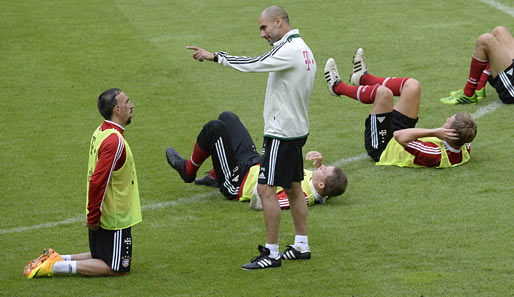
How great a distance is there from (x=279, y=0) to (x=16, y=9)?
5.30 meters

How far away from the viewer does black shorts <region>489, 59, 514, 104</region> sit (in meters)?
12.0

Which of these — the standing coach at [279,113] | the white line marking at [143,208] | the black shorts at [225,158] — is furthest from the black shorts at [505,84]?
the standing coach at [279,113]

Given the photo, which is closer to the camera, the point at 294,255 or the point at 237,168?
the point at 294,255

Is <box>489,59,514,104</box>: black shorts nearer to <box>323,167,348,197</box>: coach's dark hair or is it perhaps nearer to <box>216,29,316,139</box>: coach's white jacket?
<box>323,167,348,197</box>: coach's dark hair

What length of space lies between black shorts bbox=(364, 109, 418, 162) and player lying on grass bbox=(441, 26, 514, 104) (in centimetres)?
225

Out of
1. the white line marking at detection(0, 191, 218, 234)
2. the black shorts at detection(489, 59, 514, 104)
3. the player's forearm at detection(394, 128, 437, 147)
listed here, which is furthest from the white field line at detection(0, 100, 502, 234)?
the black shorts at detection(489, 59, 514, 104)

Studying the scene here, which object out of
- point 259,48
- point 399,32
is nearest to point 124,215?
point 259,48

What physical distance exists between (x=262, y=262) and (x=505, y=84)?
611 cm

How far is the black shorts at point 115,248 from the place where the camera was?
7207 millimetres

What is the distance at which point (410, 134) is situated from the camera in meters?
9.59

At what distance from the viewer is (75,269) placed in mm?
7223

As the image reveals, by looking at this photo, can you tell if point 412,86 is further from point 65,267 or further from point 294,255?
point 65,267

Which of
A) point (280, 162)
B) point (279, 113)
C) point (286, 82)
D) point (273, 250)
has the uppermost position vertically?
point (286, 82)

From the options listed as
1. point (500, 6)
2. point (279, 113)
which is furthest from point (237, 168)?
point (500, 6)
